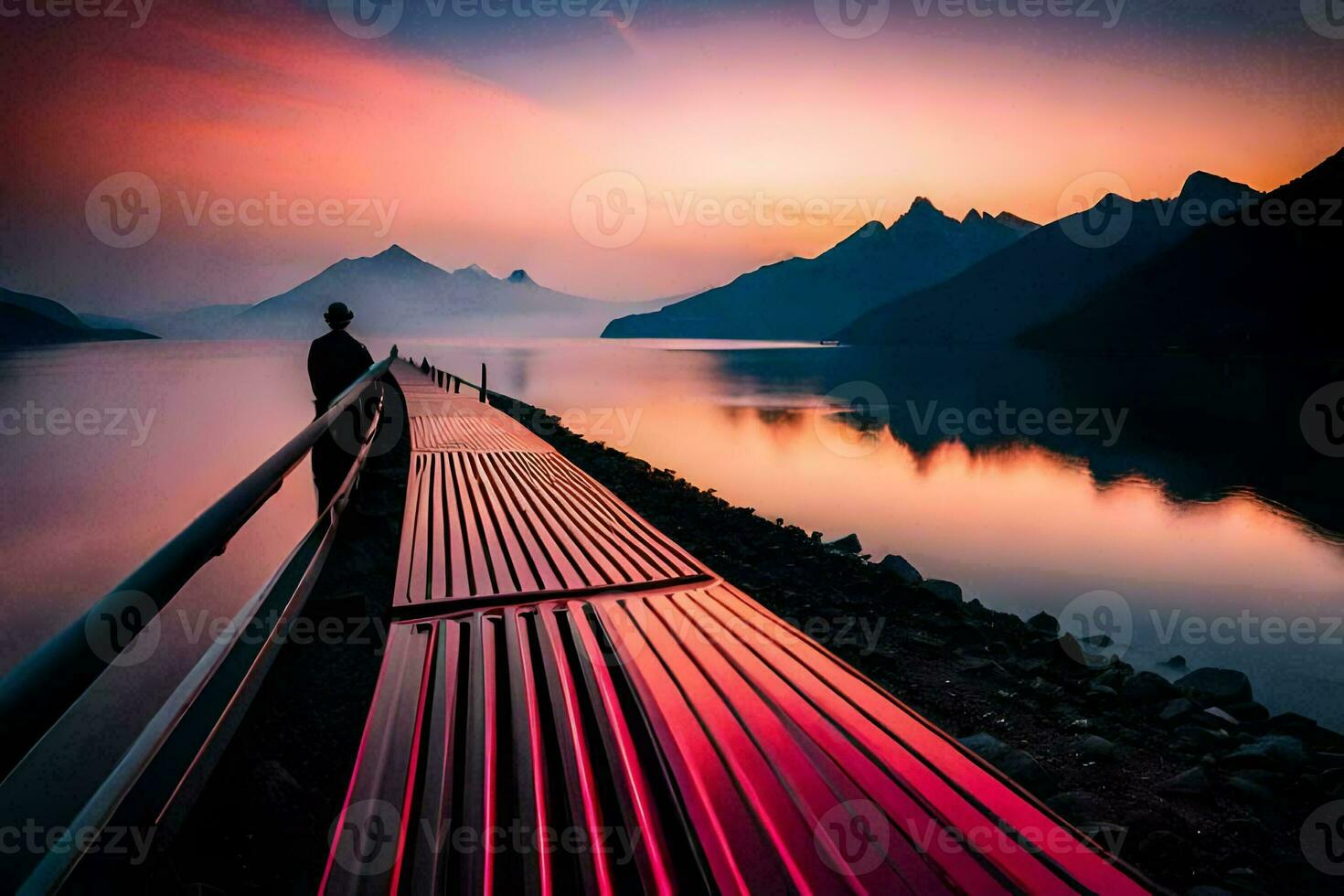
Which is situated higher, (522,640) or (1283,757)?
(522,640)

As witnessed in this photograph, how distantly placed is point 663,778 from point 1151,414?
41.7 metres

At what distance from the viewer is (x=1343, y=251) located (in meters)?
100

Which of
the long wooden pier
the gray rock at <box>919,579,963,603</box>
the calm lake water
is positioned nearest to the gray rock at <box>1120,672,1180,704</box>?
the calm lake water

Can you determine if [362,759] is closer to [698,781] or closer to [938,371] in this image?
[698,781]

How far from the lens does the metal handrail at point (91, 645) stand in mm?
936

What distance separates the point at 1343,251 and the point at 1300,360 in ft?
126

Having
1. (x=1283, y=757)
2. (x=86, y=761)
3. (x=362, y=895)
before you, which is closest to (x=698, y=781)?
(x=362, y=895)

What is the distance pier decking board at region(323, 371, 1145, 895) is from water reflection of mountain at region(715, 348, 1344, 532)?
59.3 ft

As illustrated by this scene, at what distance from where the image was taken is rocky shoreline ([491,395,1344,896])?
3.35 metres

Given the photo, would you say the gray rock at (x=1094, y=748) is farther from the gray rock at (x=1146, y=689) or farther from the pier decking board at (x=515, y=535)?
the pier decking board at (x=515, y=535)

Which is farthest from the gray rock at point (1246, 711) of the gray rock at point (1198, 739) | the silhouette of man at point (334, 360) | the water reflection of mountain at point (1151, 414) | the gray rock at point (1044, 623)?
the water reflection of mountain at point (1151, 414)

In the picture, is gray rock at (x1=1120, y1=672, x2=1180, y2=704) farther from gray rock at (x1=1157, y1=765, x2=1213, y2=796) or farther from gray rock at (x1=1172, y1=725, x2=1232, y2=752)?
gray rock at (x1=1157, y1=765, x2=1213, y2=796)

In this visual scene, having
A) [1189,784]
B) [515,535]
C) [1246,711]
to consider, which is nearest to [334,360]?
[515,535]

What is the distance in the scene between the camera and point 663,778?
1993mm
